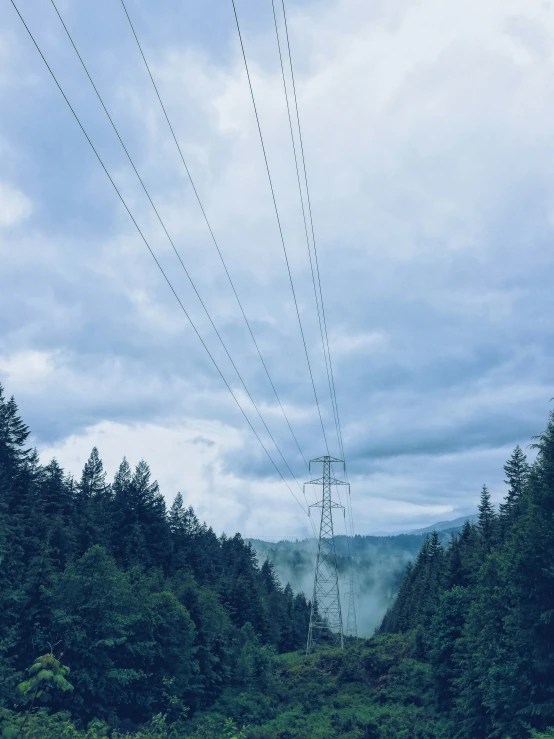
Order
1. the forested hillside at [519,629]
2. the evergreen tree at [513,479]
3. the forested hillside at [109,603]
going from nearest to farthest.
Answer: the forested hillside at [519,629] < the forested hillside at [109,603] < the evergreen tree at [513,479]

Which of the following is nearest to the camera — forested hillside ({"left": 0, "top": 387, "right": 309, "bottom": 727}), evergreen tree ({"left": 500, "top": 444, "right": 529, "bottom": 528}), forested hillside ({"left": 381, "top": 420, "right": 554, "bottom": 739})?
forested hillside ({"left": 381, "top": 420, "right": 554, "bottom": 739})

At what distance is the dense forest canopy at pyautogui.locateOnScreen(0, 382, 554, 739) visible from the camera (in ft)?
83.3

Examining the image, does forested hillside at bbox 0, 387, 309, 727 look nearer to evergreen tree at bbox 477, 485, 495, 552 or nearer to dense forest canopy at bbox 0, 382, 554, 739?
dense forest canopy at bbox 0, 382, 554, 739

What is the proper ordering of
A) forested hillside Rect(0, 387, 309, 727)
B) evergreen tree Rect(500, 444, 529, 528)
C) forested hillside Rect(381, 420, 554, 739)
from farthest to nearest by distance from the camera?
evergreen tree Rect(500, 444, 529, 528) → forested hillside Rect(0, 387, 309, 727) → forested hillside Rect(381, 420, 554, 739)

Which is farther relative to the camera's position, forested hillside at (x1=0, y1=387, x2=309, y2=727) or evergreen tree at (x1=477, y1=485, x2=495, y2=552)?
evergreen tree at (x1=477, y1=485, x2=495, y2=552)

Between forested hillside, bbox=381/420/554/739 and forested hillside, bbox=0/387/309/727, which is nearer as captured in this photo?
forested hillside, bbox=381/420/554/739

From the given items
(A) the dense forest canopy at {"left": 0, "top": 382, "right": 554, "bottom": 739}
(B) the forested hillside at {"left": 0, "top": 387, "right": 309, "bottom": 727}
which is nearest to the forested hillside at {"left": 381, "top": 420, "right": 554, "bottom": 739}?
(A) the dense forest canopy at {"left": 0, "top": 382, "right": 554, "bottom": 739}

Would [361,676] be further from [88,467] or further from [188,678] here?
[88,467]

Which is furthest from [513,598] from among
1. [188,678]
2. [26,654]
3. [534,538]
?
[188,678]

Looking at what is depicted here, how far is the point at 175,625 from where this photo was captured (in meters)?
45.9

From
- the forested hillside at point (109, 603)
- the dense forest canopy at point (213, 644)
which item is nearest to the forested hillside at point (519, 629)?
the dense forest canopy at point (213, 644)

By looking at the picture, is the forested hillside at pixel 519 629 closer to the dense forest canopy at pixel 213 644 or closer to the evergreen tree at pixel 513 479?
the dense forest canopy at pixel 213 644

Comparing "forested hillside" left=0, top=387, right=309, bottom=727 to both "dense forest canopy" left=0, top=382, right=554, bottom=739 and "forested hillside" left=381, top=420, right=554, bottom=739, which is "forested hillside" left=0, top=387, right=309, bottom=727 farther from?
"forested hillside" left=381, top=420, right=554, bottom=739

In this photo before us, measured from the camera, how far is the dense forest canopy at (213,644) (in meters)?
25.4
